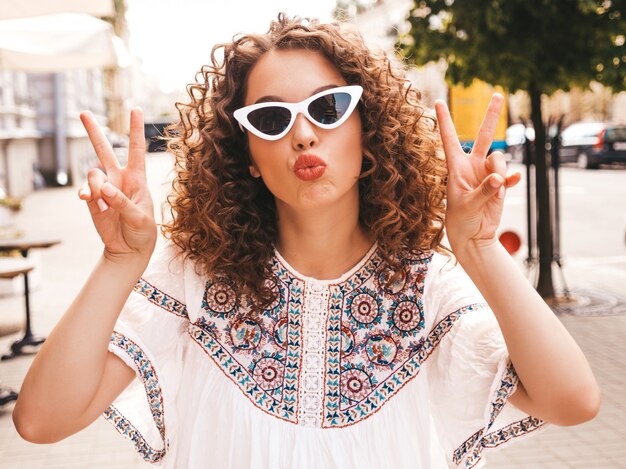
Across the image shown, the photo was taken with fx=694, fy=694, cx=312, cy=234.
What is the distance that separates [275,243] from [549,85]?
17.5 feet

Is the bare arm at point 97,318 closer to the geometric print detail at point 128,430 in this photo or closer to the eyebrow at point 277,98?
the geometric print detail at point 128,430

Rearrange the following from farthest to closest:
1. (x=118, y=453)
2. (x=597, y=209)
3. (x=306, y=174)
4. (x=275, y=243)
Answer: (x=597, y=209) → (x=118, y=453) → (x=275, y=243) → (x=306, y=174)

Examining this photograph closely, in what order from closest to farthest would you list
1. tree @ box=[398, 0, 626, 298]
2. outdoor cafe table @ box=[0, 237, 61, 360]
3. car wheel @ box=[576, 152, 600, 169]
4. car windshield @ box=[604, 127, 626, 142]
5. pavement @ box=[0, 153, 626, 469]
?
1. pavement @ box=[0, 153, 626, 469]
2. outdoor cafe table @ box=[0, 237, 61, 360]
3. tree @ box=[398, 0, 626, 298]
4. car windshield @ box=[604, 127, 626, 142]
5. car wheel @ box=[576, 152, 600, 169]

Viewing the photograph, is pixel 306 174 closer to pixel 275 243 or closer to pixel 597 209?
pixel 275 243

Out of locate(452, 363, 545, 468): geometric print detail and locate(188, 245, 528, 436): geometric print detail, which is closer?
locate(452, 363, 545, 468): geometric print detail

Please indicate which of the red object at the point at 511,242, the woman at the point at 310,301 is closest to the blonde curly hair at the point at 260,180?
the woman at the point at 310,301

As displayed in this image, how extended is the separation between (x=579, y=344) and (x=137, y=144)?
4751 mm

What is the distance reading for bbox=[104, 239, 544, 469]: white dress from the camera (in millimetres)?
1630

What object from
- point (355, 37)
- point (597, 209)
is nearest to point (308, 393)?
point (355, 37)

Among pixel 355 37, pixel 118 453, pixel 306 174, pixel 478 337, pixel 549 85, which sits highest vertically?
pixel 549 85

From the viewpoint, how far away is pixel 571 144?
2434 centimetres

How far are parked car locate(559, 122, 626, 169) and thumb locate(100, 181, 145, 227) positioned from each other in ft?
71.2

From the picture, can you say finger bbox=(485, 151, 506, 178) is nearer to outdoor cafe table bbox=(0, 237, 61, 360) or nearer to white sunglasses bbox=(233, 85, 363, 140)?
white sunglasses bbox=(233, 85, 363, 140)

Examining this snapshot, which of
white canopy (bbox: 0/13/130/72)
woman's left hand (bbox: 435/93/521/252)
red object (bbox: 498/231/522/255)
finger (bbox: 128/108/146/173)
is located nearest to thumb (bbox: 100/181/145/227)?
finger (bbox: 128/108/146/173)
